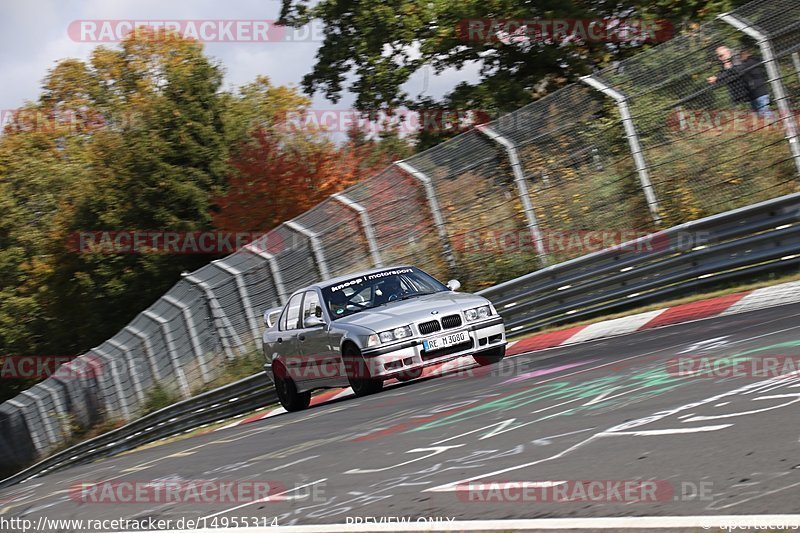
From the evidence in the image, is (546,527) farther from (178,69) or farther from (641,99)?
(178,69)

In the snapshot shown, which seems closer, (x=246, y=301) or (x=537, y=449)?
(x=537, y=449)

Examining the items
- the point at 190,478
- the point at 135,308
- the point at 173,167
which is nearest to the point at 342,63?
the point at 173,167

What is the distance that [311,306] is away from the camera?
14.4m

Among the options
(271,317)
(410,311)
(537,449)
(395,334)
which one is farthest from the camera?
(271,317)

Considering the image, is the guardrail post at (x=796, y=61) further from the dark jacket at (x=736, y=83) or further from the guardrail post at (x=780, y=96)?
the dark jacket at (x=736, y=83)

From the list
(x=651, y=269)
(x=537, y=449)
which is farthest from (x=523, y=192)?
(x=537, y=449)

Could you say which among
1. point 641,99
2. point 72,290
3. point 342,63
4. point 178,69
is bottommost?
point 641,99

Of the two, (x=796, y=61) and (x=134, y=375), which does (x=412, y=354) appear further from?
(x=134, y=375)

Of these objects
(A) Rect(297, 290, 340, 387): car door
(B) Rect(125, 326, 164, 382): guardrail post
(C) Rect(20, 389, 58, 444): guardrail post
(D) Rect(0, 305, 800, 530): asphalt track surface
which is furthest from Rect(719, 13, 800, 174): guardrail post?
(C) Rect(20, 389, 58, 444): guardrail post

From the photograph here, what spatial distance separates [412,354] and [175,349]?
38.5ft

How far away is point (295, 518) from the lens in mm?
6199

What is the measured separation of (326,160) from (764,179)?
70.1ft

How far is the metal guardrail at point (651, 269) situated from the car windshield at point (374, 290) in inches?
89.2

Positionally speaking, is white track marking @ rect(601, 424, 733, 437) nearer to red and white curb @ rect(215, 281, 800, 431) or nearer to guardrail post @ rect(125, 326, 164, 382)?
red and white curb @ rect(215, 281, 800, 431)
